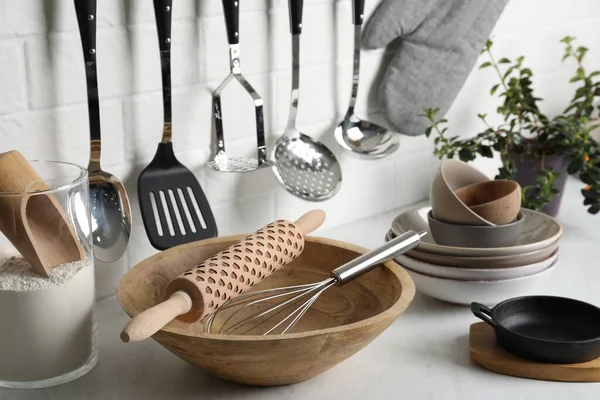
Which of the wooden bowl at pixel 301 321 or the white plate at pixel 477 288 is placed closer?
the wooden bowl at pixel 301 321

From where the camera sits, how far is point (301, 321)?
0.95 metres

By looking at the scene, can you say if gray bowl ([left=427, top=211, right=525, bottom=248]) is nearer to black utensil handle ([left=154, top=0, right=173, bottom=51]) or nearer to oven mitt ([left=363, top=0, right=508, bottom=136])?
oven mitt ([left=363, top=0, right=508, bottom=136])

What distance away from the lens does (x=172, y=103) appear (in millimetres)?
1046

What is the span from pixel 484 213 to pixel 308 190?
230 millimetres

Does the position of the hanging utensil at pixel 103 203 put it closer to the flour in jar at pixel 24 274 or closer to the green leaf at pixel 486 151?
the flour in jar at pixel 24 274

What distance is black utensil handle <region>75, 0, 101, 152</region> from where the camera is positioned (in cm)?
89

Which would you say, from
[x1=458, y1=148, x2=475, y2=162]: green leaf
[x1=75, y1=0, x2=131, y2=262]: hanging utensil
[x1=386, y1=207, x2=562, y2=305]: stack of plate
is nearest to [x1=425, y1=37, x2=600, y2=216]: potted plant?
[x1=458, y1=148, x2=475, y2=162]: green leaf

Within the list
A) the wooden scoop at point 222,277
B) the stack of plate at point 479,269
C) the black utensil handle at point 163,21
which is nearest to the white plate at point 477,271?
the stack of plate at point 479,269

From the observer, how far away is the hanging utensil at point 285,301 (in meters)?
0.91

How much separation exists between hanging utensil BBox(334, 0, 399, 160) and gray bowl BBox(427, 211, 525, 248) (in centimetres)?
22

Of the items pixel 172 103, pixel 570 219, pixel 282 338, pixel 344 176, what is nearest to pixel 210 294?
pixel 282 338

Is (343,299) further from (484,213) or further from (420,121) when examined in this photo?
(420,121)

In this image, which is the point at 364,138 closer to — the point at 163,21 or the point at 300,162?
the point at 300,162

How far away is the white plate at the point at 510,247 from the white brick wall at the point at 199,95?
0.16 metres
